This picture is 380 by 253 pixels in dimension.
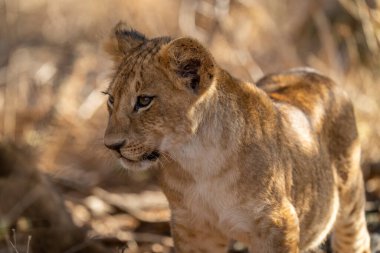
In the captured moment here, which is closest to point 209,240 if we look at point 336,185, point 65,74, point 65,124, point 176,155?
point 176,155

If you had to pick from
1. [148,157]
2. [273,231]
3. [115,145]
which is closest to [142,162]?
[148,157]

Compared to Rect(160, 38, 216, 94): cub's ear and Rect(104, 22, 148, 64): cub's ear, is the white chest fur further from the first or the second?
Rect(104, 22, 148, 64): cub's ear

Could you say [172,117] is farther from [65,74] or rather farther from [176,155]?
[65,74]

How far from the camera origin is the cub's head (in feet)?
11.9

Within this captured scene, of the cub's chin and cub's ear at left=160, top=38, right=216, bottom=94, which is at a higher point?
cub's ear at left=160, top=38, right=216, bottom=94

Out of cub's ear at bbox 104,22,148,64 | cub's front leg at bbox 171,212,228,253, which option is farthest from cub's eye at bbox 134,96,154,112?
cub's front leg at bbox 171,212,228,253

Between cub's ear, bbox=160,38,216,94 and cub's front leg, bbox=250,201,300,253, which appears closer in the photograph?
cub's ear, bbox=160,38,216,94

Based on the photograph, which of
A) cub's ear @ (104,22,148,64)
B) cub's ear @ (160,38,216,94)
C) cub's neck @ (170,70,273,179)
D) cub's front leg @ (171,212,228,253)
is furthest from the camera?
cub's ear @ (104,22,148,64)

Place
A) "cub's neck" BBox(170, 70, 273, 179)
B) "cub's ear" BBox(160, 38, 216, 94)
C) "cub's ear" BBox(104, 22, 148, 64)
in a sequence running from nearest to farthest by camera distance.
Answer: "cub's ear" BBox(160, 38, 216, 94) → "cub's neck" BBox(170, 70, 273, 179) → "cub's ear" BBox(104, 22, 148, 64)

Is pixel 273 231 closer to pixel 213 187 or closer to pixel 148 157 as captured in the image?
pixel 213 187

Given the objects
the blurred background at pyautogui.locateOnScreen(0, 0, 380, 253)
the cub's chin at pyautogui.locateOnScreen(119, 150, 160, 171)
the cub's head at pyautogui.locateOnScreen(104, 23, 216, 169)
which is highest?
the cub's head at pyautogui.locateOnScreen(104, 23, 216, 169)

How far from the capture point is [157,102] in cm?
367

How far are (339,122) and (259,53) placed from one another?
5010mm

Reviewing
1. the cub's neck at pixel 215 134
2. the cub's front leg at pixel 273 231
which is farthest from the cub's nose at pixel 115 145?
the cub's front leg at pixel 273 231
